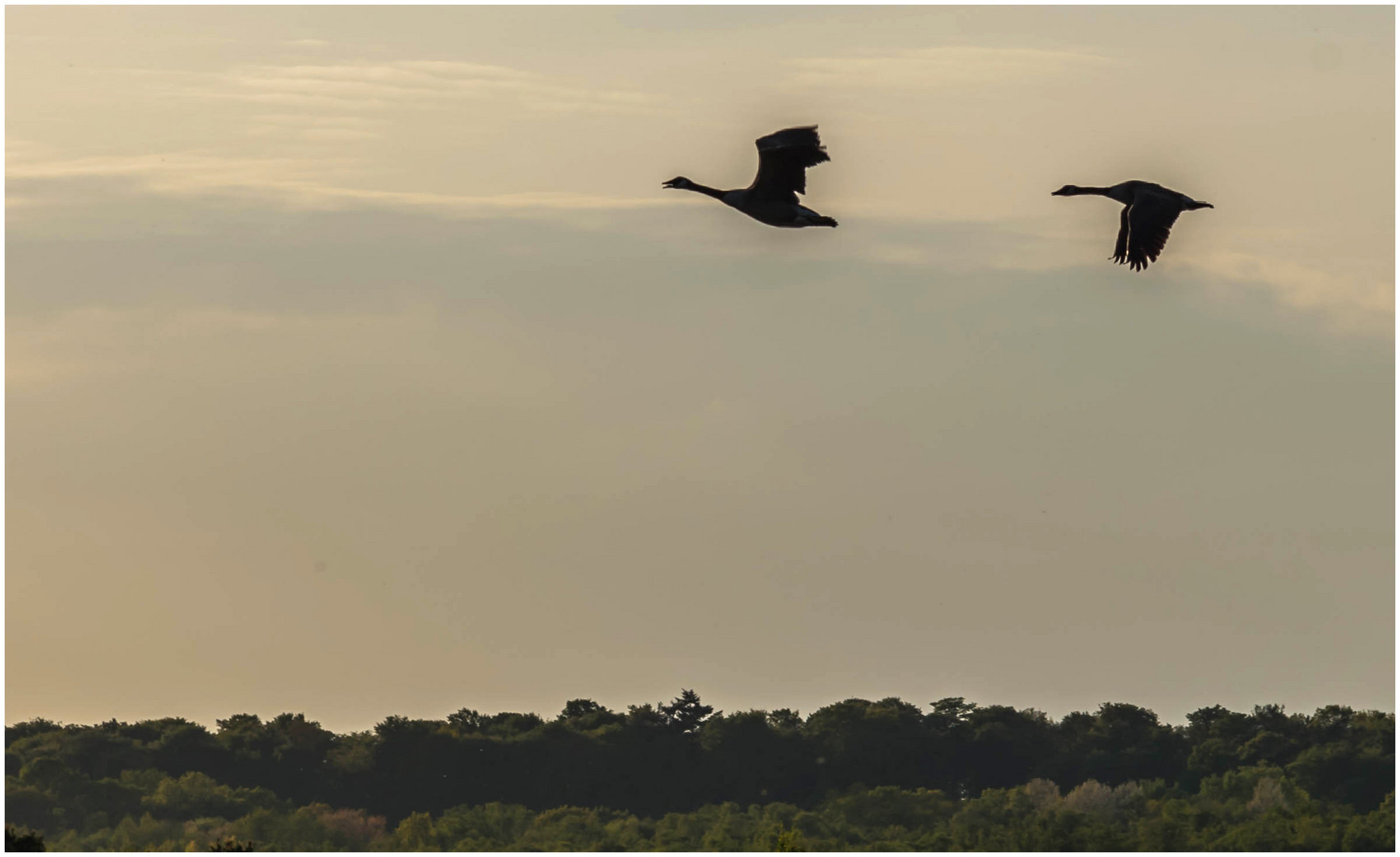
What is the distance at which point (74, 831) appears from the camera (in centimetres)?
11844

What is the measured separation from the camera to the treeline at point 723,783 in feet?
391

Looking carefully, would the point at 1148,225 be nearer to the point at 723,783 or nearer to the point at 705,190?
the point at 705,190

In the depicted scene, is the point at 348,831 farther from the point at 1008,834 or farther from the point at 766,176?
the point at 766,176

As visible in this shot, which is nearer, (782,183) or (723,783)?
(782,183)

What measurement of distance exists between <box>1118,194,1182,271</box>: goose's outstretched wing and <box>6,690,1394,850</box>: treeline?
7215 cm

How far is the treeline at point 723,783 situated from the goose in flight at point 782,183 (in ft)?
234

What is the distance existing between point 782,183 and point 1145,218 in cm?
679

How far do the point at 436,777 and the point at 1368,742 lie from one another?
49291mm

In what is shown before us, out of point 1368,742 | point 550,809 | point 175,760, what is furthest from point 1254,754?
point 175,760

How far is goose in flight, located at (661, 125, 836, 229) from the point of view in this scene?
4434 cm

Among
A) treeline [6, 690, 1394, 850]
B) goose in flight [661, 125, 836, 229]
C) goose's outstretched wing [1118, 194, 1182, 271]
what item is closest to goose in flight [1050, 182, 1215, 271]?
goose's outstretched wing [1118, 194, 1182, 271]

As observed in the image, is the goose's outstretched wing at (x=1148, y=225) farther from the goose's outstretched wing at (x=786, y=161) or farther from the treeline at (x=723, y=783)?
the treeline at (x=723, y=783)

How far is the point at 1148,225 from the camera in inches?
1813

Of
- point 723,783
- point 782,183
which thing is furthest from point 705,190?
point 723,783
